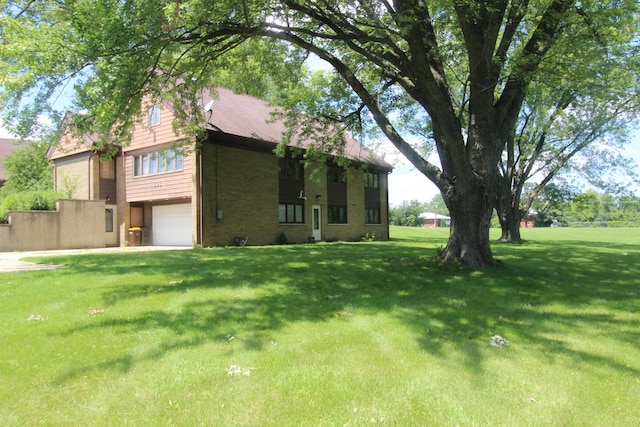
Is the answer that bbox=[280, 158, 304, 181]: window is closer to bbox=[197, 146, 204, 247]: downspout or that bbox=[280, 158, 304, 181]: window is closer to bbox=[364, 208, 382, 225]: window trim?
bbox=[197, 146, 204, 247]: downspout

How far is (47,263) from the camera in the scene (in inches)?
464

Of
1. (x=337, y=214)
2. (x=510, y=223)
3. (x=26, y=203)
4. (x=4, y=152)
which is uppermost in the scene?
(x=4, y=152)

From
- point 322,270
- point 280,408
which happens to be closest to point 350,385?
point 280,408

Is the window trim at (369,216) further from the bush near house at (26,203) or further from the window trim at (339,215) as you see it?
the bush near house at (26,203)

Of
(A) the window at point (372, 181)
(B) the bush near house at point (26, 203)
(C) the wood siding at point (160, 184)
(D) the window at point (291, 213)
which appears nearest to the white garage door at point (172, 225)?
(C) the wood siding at point (160, 184)

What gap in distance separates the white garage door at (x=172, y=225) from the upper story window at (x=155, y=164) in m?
2.06

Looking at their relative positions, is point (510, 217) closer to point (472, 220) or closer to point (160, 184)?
point (472, 220)

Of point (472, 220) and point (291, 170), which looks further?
point (291, 170)

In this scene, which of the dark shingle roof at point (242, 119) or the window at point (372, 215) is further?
the window at point (372, 215)

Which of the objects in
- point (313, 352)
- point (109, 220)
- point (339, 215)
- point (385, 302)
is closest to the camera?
point (313, 352)

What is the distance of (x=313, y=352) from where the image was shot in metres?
4.84

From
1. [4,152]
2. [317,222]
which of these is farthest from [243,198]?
[4,152]

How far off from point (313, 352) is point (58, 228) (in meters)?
19.4

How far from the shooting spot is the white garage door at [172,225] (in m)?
23.0
